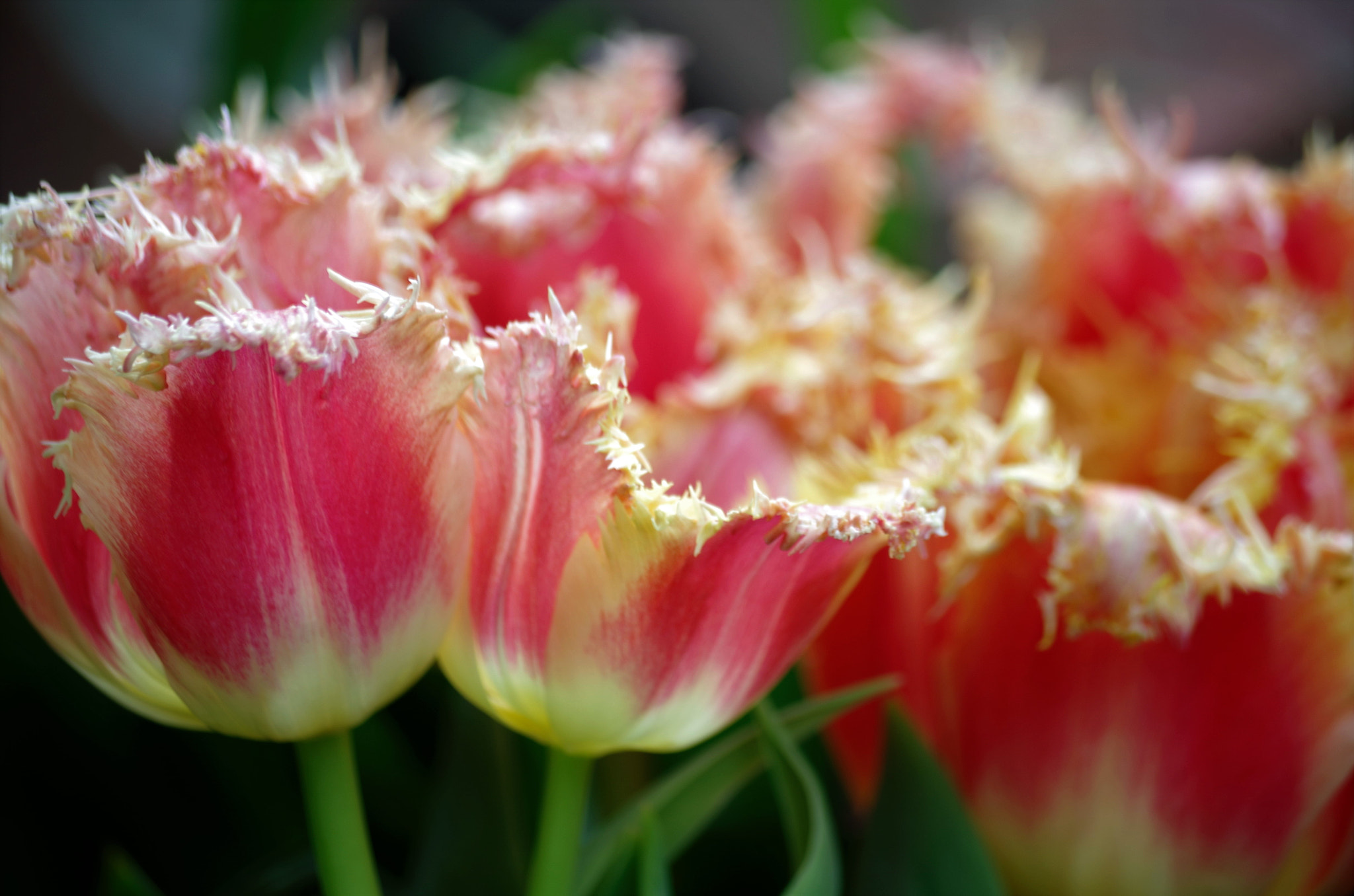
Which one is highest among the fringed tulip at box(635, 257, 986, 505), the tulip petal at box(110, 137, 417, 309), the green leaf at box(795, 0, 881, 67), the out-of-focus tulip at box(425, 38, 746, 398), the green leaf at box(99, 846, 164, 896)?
the green leaf at box(795, 0, 881, 67)

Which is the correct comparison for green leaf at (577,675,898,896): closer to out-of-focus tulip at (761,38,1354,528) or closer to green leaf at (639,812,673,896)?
green leaf at (639,812,673,896)

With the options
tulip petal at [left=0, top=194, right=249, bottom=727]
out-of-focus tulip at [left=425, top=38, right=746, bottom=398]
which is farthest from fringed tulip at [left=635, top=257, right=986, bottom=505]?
tulip petal at [left=0, top=194, right=249, bottom=727]

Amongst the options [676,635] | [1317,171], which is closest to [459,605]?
[676,635]

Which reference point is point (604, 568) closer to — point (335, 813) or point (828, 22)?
point (335, 813)

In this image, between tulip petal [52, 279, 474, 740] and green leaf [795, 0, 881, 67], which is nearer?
tulip petal [52, 279, 474, 740]

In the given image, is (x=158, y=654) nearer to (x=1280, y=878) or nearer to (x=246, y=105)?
(x=246, y=105)

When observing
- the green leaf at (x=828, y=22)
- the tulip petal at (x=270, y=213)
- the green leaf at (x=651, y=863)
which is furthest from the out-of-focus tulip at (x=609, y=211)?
the green leaf at (x=828, y=22)
